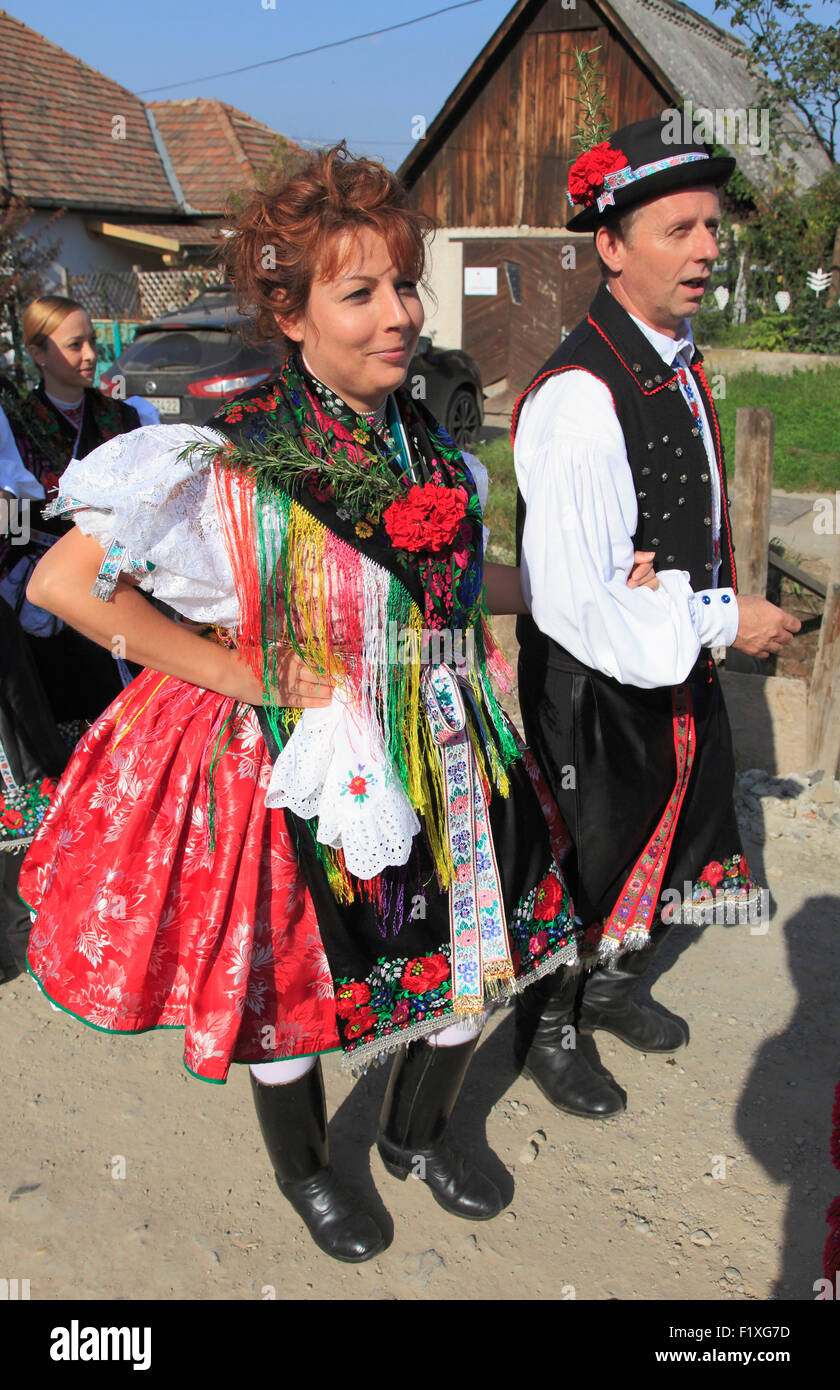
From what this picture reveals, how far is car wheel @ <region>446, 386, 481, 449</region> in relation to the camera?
34.5 feet

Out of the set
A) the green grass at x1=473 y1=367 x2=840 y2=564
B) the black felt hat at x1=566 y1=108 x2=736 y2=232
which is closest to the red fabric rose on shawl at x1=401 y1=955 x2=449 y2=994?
the black felt hat at x1=566 y1=108 x2=736 y2=232

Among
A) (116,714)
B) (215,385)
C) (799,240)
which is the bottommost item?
(116,714)

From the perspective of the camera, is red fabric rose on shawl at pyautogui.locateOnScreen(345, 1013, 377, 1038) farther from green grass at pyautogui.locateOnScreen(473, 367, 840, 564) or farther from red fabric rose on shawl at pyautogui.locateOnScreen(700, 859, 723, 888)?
green grass at pyautogui.locateOnScreen(473, 367, 840, 564)

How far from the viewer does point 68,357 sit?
3.37 metres

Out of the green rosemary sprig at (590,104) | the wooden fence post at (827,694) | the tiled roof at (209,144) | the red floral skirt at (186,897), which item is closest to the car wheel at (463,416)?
the wooden fence post at (827,694)

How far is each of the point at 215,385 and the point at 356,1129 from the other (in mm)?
7240

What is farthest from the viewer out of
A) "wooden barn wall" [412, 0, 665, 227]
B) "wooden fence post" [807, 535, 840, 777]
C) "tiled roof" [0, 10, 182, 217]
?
"tiled roof" [0, 10, 182, 217]

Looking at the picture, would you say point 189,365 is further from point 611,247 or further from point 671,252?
point 671,252

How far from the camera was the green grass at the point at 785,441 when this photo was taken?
8047 mm

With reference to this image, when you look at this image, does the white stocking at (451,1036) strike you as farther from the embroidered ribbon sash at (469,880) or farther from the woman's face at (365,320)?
the woman's face at (365,320)

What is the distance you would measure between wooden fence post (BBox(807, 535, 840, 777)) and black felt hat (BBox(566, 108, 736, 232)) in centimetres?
208

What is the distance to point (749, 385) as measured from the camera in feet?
38.7
